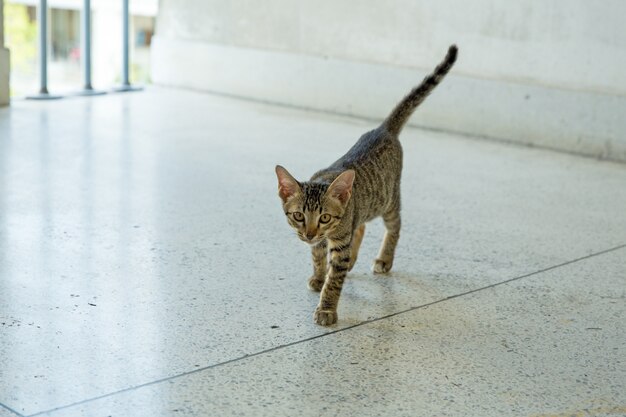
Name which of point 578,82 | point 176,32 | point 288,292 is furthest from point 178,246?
point 176,32

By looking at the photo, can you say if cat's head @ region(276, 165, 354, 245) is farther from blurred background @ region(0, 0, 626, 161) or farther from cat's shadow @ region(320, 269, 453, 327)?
blurred background @ region(0, 0, 626, 161)

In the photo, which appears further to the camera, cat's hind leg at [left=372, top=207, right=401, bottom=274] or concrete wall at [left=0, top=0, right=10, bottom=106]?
concrete wall at [left=0, top=0, right=10, bottom=106]

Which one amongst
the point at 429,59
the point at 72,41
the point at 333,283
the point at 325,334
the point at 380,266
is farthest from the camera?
the point at 72,41

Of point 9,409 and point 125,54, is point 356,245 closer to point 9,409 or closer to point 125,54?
point 9,409

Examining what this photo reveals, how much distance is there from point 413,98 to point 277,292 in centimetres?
112

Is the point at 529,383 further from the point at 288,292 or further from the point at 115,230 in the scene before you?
the point at 115,230

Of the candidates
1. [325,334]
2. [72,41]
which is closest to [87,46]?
[325,334]

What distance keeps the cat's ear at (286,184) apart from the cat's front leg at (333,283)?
26 centimetres

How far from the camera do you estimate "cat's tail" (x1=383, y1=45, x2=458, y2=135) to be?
444cm

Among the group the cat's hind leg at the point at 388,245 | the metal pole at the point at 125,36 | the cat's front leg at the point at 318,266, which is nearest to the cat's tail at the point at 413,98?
the cat's hind leg at the point at 388,245

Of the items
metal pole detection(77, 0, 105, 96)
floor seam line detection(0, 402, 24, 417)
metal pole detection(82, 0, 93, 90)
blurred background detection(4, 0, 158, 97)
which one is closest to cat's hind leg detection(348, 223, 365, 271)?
floor seam line detection(0, 402, 24, 417)

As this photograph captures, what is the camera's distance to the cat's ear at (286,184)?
142 inches

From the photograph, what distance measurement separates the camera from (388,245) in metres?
4.39

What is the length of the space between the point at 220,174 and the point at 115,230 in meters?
1.50
